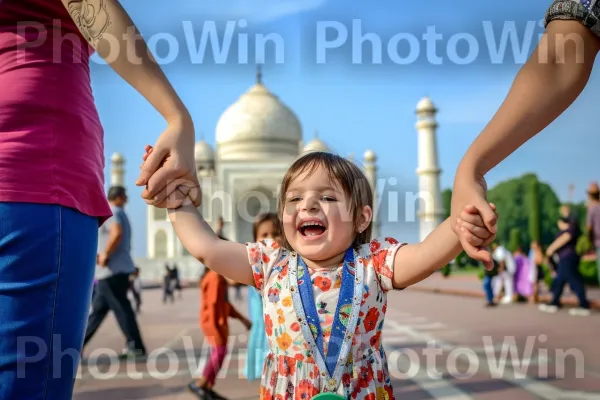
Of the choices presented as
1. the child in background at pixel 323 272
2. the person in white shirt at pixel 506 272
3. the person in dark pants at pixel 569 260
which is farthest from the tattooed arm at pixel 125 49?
the person in white shirt at pixel 506 272

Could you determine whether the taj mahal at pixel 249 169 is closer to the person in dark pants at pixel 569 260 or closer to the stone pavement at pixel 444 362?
the person in dark pants at pixel 569 260

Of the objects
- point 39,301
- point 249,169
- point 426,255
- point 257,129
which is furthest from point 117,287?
point 257,129

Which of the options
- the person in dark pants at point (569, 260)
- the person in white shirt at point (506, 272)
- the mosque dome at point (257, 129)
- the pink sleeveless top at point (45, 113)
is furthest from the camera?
the mosque dome at point (257, 129)

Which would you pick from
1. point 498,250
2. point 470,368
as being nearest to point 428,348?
point 470,368

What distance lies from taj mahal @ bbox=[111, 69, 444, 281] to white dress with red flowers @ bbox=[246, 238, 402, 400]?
2901 centimetres

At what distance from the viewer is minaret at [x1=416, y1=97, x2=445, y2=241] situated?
101 ft

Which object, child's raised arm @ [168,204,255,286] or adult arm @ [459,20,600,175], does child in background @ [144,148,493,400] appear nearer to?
child's raised arm @ [168,204,255,286]

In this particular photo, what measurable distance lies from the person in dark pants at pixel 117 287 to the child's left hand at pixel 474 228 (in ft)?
12.9

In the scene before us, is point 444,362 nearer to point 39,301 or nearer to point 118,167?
point 39,301

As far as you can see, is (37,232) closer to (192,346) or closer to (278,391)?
(278,391)

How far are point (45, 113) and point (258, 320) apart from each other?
7.92ft

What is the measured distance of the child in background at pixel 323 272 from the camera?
152cm

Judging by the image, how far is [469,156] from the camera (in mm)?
1283

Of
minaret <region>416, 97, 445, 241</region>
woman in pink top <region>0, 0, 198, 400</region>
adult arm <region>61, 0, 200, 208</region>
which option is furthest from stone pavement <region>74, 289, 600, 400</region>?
minaret <region>416, 97, 445, 241</region>
